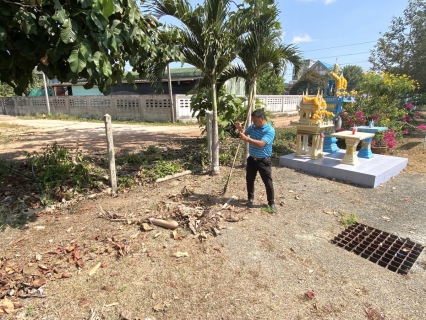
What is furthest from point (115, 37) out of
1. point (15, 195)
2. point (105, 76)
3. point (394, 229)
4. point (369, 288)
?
point (394, 229)

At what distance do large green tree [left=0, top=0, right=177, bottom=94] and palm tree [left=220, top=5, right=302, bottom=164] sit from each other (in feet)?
7.51

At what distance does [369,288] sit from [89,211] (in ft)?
12.1

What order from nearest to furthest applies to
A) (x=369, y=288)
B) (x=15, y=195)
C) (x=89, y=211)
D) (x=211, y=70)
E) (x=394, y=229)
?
(x=369, y=288)
(x=394, y=229)
(x=89, y=211)
(x=15, y=195)
(x=211, y=70)

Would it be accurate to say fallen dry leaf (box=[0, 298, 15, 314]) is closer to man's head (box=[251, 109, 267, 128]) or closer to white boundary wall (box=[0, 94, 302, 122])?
man's head (box=[251, 109, 267, 128])

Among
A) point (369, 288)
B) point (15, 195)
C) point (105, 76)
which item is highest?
point (105, 76)

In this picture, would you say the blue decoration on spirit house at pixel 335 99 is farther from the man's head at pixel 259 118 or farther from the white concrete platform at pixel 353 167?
the man's head at pixel 259 118

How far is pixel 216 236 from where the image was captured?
3430 millimetres

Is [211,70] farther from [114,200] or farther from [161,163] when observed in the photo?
[114,200]

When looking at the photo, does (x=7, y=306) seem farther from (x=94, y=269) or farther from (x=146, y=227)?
(x=146, y=227)

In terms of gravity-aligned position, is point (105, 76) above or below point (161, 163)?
above

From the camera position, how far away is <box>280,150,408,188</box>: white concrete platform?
530 cm

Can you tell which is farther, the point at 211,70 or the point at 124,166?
the point at 124,166

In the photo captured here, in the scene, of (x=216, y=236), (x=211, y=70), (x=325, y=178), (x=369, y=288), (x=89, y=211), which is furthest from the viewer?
(x=325, y=178)

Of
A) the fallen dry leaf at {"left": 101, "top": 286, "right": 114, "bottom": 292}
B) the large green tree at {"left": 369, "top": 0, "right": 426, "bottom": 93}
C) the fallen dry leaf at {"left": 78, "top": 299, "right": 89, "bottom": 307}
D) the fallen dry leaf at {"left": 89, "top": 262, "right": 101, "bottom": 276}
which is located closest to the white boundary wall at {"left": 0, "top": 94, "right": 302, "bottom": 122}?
the large green tree at {"left": 369, "top": 0, "right": 426, "bottom": 93}
